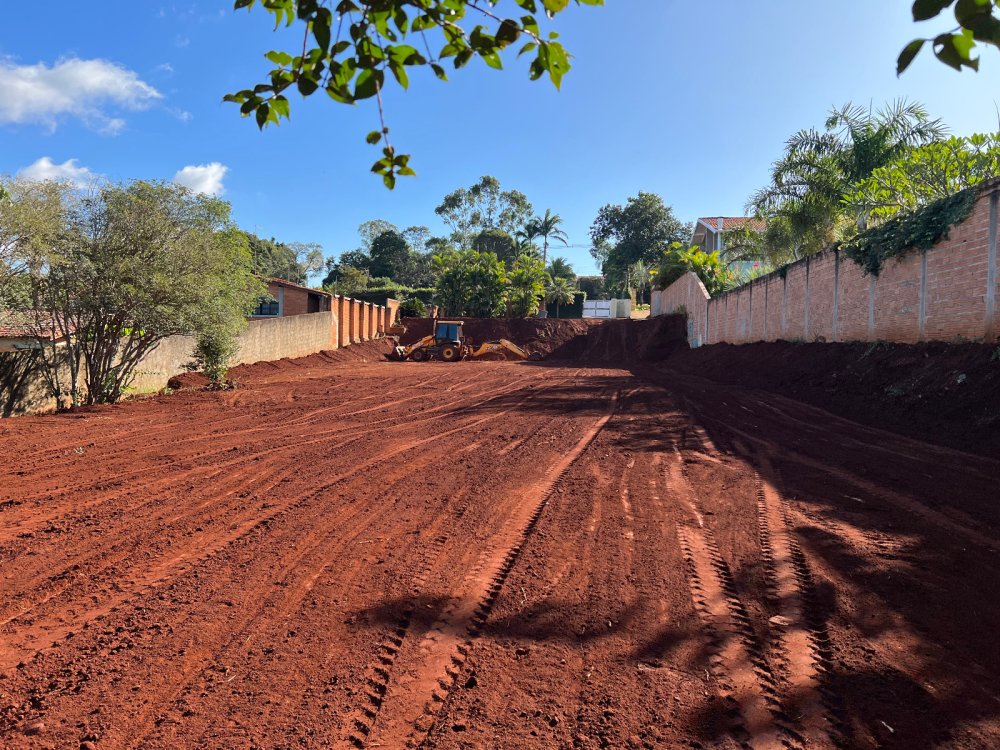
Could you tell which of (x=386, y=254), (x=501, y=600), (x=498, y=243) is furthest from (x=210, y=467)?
(x=386, y=254)

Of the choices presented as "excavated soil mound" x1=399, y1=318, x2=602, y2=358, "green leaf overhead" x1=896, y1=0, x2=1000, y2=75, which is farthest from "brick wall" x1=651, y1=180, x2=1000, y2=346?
"excavated soil mound" x1=399, y1=318, x2=602, y2=358

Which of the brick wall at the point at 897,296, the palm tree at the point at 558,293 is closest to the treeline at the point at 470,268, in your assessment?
the palm tree at the point at 558,293

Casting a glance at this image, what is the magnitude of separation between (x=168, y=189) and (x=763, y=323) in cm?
1747

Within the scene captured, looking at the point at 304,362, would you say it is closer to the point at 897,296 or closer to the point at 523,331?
the point at 523,331

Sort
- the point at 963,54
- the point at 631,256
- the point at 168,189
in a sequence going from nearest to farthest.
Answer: the point at 963,54
the point at 168,189
the point at 631,256

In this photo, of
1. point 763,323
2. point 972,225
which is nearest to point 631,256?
point 763,323

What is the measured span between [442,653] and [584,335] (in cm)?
3555

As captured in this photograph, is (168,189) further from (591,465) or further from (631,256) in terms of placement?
(631,256)

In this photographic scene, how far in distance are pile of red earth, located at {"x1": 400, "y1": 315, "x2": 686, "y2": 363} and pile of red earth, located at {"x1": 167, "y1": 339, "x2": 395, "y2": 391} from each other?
20.0 ft

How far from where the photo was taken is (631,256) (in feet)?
200

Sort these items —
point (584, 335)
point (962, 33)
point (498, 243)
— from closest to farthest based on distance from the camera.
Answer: point (962, 33), point (584, 335), point (498, 243)

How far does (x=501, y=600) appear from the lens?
10.1 ft

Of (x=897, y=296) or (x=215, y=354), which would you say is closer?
(x=897, y=296)

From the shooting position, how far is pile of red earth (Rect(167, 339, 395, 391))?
14641 millimetres
